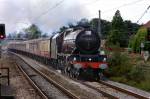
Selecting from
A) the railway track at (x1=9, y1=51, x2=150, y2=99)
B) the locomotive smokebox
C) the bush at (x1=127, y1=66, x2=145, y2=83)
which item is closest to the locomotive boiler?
the locomotive smokebox

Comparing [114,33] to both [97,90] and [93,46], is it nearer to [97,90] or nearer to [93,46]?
[93,46]

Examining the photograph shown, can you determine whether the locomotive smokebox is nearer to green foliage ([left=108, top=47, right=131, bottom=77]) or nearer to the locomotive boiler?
the locomotive boiler

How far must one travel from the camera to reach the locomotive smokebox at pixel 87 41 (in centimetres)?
2845

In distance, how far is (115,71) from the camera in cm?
3173

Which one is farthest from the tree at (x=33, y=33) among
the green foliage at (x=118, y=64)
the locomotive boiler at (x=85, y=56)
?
the locomotive boiler at (x=85, y=56)

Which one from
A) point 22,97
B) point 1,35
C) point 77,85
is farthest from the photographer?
point 77,85

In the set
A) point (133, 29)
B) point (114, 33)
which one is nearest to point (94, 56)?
point (114, 33)

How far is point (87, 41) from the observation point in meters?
28.6

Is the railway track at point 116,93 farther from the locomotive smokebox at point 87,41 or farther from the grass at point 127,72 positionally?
the locomotive smokebox at point 87,41

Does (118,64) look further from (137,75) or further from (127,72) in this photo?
(137,75)

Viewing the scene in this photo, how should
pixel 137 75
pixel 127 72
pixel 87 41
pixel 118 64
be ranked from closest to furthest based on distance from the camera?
pixel 137 75 → pixel 87 41 → pixel 127 72 → pixel 118 64

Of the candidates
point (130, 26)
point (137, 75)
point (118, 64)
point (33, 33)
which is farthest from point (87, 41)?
point (33, 33)

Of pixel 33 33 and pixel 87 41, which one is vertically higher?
pixel 33 33

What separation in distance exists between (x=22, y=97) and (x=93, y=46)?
1065cm
